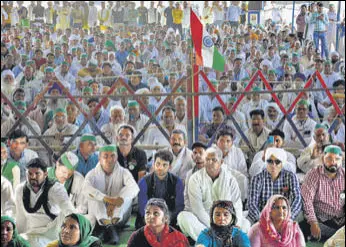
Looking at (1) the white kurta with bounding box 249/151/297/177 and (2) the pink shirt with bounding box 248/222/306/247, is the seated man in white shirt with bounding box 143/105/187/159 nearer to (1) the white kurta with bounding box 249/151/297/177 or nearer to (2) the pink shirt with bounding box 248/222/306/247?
(1) the white kurta with bounding box 249/151/297/177

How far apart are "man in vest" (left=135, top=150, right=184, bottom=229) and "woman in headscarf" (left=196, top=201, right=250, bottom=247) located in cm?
82

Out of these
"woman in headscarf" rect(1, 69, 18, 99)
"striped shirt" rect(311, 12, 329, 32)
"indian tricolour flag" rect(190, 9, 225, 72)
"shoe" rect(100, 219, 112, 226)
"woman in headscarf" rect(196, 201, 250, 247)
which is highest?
"striped shirt" rect(311, 12, 329, 32)

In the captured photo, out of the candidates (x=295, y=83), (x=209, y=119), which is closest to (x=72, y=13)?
(x=295, y=83)

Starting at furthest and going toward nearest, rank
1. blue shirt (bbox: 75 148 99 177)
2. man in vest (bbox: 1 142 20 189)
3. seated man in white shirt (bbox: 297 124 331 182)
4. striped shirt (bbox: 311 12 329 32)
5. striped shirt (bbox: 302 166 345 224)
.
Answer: striped shirt (bbox: 311 12 329 32)
seated man in white shirt (bbox: 297 124 331 182)
blue shirt (bbox: 75 148 99 177)
man in vest (bbox: 1 142 20 189)
striped shirt (bbox: 302 166 345 224)

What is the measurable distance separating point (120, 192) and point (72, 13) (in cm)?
833

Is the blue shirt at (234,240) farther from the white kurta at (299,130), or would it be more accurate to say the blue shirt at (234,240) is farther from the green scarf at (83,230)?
the white kurta at (299,130)

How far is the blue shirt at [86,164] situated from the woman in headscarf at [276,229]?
1592 mm

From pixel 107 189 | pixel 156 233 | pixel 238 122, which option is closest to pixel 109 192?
pixel 107 189

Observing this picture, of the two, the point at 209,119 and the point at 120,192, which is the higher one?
the point at 209,119

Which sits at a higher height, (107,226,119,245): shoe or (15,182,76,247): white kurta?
(15,182,76,247): white kurta

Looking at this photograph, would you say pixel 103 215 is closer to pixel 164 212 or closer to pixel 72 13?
pixel 164 212

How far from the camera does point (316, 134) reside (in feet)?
16.4

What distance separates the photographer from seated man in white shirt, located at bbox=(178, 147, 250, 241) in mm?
4137

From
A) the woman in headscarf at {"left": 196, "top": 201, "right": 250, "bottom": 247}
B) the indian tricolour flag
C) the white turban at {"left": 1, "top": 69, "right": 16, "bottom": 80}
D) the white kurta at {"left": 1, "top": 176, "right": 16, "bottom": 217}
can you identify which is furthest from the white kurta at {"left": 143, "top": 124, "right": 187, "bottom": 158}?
the white turban at {"left": 1, "top": 69, "right": 16, "bottom": 80}
